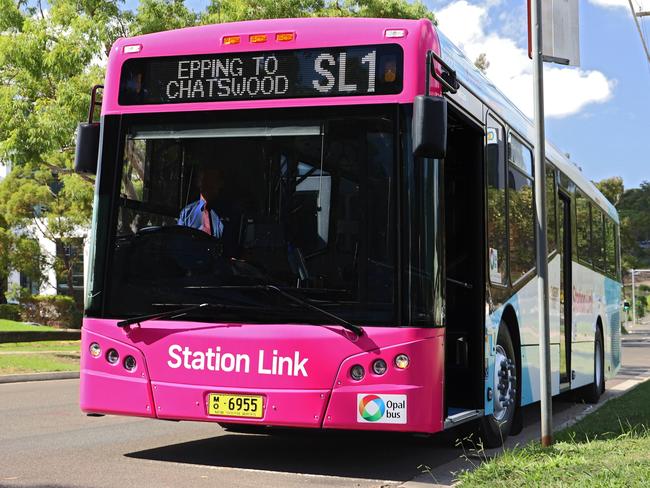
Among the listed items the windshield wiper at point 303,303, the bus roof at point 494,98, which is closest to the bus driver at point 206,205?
the windshield wiper at point 303,303

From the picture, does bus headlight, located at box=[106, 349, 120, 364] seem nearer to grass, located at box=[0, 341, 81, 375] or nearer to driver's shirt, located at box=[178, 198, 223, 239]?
driver's shirt, located at box=[178, 198, 223, 239]

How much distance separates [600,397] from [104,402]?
35.0 feet

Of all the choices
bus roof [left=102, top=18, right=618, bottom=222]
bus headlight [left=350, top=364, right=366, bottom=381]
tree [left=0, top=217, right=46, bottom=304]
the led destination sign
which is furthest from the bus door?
tree [left=0, top=217, right=46, bottom=304]

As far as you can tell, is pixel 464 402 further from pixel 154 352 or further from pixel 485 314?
pixel 154 352

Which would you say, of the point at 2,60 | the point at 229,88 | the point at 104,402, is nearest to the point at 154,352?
the point at 104,402

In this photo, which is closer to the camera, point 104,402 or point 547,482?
point 547,482

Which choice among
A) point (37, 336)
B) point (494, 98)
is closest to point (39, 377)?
point (37, 336)

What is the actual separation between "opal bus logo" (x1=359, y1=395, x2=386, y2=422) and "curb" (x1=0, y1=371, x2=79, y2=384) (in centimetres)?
1227

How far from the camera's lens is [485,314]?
882cm

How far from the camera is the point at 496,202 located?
9.45 metres

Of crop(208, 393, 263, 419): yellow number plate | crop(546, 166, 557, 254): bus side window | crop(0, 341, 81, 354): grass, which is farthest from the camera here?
crop(0, 341, 81, 354): grass

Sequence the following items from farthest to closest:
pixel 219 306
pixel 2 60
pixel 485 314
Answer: pixel 2 60
pixel 485 314
pixel 219 306

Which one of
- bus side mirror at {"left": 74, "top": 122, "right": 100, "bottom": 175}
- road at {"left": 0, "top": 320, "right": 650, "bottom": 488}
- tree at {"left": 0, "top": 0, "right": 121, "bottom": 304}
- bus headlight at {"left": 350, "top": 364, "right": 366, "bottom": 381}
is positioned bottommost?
road at {"left": 0, "top": 320, "right": 650, "bottom": 488}

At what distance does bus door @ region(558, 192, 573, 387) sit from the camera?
504 inches
